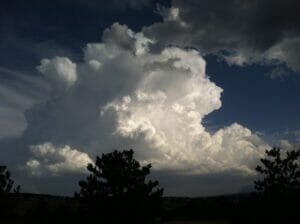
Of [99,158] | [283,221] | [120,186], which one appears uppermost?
[99,158]

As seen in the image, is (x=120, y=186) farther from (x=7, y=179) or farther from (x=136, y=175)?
(x=7, y=179)

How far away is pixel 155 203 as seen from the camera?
39.2m

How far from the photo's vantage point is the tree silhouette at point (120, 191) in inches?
1495

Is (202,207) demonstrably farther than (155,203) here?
Yes

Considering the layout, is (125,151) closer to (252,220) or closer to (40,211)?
(252,220)

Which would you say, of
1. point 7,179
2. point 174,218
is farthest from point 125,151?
point 174,218

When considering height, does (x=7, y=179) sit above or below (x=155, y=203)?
above

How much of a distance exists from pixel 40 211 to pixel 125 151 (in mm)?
31079

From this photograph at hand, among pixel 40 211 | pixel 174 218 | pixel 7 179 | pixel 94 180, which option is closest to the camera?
pixel 94 180

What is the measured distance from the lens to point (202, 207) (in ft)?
335

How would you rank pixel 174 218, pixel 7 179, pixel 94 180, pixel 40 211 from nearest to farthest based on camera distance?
pixel 94 180 → pixel 7 179 → pixel 40 211 → pixel 174 218

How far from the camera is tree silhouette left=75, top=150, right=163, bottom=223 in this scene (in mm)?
37969

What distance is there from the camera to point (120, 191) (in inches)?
1526

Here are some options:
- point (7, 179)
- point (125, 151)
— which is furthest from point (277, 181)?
point (7, 179)
